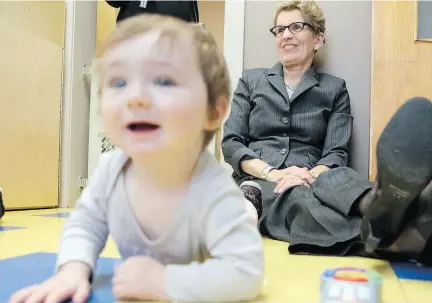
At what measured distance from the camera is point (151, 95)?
60 centimetres

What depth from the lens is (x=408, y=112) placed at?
30.9 inches

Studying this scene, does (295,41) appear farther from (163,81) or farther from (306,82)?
(163,81)

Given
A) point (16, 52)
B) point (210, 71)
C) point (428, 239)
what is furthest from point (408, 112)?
point (16, 52)

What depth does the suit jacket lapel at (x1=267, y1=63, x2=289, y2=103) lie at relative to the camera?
65.9 inches

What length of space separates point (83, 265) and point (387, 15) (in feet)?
4.72

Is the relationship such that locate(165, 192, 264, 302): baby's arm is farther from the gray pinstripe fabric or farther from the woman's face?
the woman's face

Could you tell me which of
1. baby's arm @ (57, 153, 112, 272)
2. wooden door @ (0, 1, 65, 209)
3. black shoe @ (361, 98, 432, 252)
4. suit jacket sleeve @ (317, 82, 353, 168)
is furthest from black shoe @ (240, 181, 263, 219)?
wooden door @ (0, 1, 65, 209)

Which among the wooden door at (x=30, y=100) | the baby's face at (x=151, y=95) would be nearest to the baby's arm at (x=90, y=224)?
the baby's face at (x=151, y=95)

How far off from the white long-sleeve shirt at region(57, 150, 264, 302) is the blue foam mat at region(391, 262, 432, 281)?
1.21 feet

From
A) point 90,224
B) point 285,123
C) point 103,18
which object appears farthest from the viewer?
point 103,18

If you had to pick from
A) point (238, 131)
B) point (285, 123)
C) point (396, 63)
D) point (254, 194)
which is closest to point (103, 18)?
point (238, 131)

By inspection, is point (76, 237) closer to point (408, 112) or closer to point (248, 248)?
point (248, 248)

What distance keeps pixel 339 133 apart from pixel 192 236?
1125mm

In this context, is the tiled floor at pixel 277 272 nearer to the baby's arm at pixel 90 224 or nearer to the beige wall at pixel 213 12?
the baby's arm at pixel 90 224
